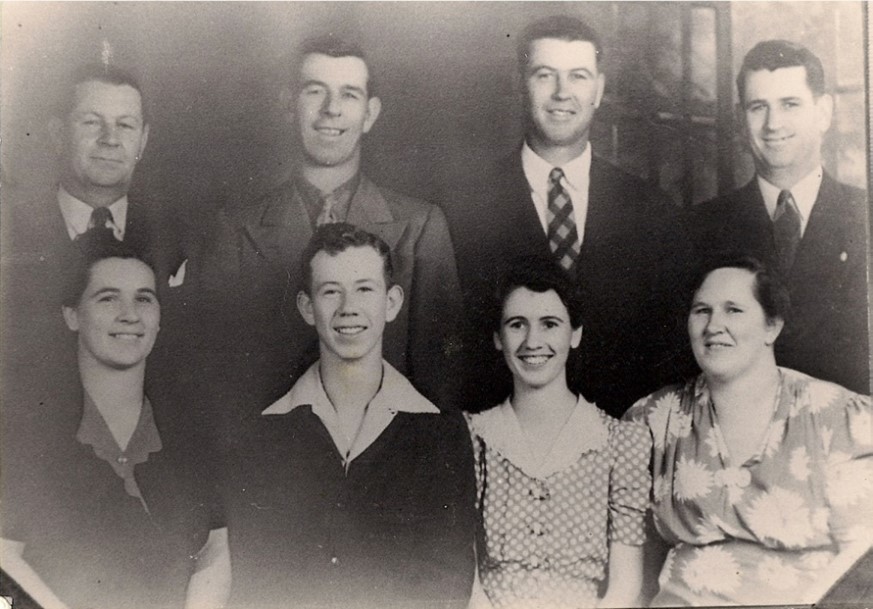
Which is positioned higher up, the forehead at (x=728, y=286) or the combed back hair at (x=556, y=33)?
the combed back hair at (x=556, y=33)

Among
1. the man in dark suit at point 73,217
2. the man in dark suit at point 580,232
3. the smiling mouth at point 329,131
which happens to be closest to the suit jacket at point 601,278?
the man in dark suit at point 580,232

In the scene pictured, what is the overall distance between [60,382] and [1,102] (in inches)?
39.6

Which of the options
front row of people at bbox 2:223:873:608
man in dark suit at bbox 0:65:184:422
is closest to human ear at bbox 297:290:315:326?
front row of people at bbox 2:223:873:608

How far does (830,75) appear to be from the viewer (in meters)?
3.43

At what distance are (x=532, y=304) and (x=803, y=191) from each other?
43.6 inches

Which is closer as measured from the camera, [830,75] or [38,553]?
[38,553]

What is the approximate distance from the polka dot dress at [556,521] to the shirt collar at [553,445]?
13 mm

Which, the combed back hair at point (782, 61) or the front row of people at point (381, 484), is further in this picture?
the combed back hair at point (782, 61)

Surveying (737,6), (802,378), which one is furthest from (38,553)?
(737,6)

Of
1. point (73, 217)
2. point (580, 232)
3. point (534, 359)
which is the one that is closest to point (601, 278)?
point (580, 232)

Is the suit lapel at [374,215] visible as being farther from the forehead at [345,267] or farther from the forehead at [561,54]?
the forehead at [561,54]

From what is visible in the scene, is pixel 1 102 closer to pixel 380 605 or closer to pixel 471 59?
pixel 471 59

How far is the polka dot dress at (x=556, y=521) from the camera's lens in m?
3.18

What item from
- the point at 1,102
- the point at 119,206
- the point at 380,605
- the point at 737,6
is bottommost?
the point at 380,605
